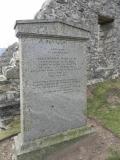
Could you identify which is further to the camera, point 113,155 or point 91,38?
point 91,38

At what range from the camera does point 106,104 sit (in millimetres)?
6473

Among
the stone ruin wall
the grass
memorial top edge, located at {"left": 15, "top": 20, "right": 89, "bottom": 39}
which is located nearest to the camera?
memorial top edge, located at {"left": 15, "top": 20, "right": 89, "bottom": 39}

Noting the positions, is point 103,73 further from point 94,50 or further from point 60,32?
point 60,32

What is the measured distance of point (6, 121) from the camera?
18.6ft

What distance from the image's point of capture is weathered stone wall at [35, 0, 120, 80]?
6.93 m

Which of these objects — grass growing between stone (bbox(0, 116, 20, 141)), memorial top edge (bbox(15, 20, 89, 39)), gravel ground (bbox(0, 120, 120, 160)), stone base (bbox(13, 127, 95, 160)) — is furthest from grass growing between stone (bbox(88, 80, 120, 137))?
memorial top edge (bbox(15, 20, 89, 39))

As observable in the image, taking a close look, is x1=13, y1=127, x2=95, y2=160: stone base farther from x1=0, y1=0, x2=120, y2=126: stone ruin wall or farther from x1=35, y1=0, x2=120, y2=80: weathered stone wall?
x1=35, y1=0, x2=120, y2=80: weathered stone wall

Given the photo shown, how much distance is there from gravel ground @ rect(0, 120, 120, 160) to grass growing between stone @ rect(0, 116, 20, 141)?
16 centimetres

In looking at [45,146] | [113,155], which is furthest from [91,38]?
[45,146]

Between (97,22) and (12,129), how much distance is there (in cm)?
488

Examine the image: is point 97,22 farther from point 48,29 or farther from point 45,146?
point 45,146

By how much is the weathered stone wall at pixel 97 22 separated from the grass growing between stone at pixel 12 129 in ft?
9.77

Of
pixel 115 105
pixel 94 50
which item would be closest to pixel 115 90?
pixel 115 105

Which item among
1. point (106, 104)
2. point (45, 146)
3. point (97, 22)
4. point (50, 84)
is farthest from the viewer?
point (97, 22)
